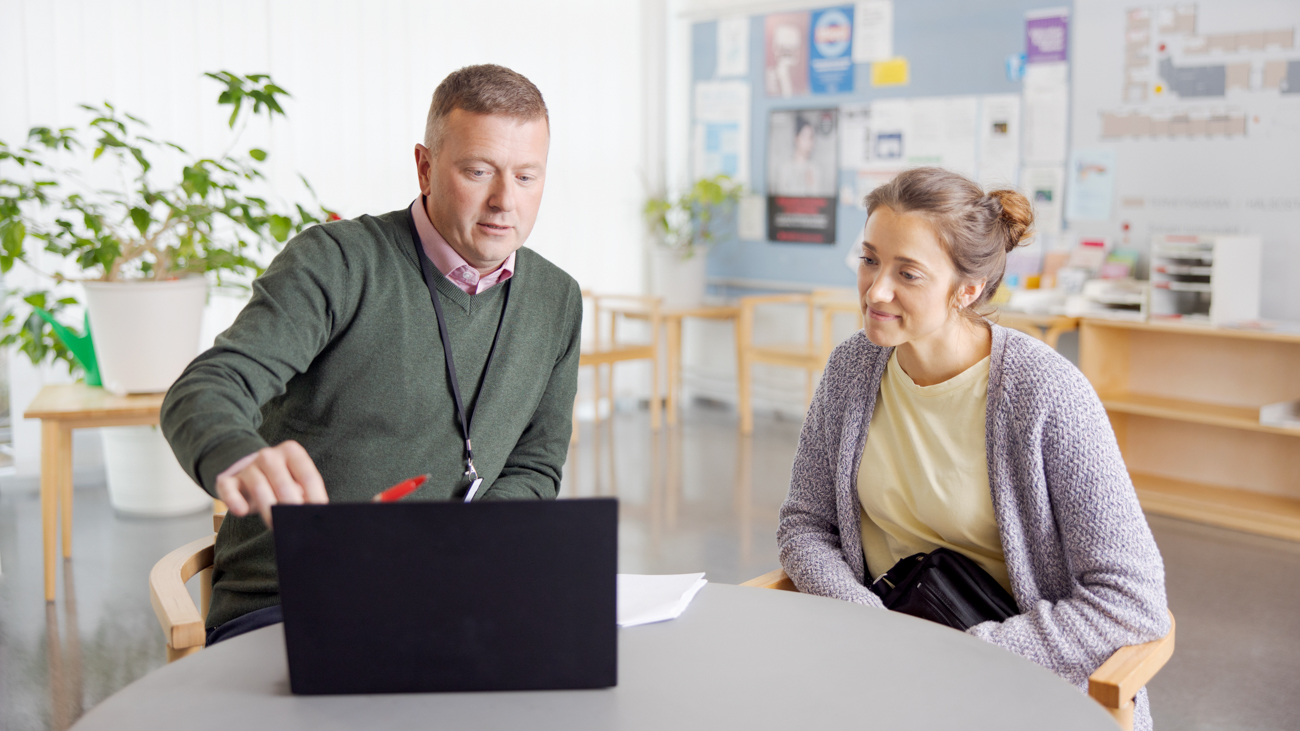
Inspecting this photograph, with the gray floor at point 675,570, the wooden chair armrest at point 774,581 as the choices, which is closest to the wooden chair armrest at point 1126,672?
the wooden chair armrest at point 774,581

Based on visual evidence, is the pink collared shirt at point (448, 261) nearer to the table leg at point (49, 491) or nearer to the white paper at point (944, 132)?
the table leg at point (49, 491)

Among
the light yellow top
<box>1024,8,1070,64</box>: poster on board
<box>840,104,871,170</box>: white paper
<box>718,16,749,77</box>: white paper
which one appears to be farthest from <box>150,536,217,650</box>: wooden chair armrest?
<box>718,16,749,77</box>: white paper

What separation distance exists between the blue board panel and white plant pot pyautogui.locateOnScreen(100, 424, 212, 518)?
3064mm

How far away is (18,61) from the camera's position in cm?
433

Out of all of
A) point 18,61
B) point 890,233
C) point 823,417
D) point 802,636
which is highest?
point 18,61

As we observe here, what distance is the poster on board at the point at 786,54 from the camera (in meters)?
5.78

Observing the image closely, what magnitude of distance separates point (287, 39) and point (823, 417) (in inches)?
160

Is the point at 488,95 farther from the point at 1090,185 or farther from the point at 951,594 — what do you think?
the point at 1090,185

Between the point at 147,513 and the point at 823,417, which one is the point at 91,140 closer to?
the point at 147,513

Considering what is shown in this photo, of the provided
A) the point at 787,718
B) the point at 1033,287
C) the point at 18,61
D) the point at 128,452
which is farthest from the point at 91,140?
the point at 787,718

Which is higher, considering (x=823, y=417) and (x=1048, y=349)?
(x=1048, y=349)

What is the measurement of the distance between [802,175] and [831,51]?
0.67m

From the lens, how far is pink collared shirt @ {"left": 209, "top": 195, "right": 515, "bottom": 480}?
1600mm

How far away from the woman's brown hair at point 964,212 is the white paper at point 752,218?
14.7 feet
